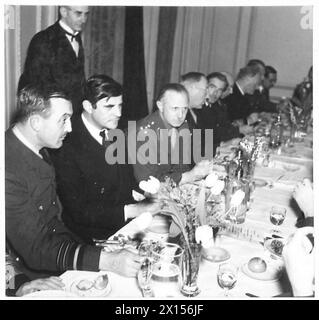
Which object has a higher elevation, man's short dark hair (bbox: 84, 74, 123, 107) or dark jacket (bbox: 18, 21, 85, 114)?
dark jacket (bbox: 18, 21, 85, 114)


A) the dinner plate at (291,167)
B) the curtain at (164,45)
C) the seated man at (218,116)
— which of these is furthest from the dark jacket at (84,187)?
the curtain at (164,45)

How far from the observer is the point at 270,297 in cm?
127

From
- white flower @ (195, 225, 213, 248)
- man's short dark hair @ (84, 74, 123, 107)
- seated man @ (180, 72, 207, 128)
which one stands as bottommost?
white flower @ (195, 225, 213, 248)

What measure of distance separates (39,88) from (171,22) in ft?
12.4

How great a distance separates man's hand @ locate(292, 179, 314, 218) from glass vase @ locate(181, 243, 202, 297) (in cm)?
66

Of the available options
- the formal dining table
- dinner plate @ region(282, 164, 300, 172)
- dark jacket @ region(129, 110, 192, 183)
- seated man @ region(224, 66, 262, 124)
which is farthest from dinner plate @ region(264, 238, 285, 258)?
seated man @ region(224, 66, 262, 124)

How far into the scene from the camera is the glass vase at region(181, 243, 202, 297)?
A: 47.2 inches

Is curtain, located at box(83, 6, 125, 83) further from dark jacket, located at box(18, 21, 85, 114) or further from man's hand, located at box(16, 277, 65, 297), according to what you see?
man's hand, located at box(16, 277, 65, 297)

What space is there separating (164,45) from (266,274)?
159 inches

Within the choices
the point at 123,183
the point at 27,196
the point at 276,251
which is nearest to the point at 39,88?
the point at 27,196

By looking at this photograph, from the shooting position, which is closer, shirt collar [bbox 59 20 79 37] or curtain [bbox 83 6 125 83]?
shirt collar [bbox 59 20 79 37]

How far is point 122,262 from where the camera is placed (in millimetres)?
1303

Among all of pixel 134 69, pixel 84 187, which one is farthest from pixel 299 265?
pixel 134 69
